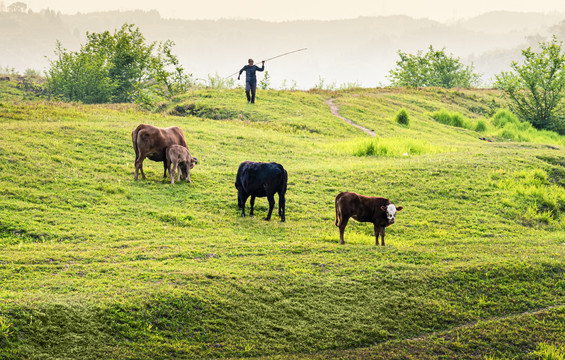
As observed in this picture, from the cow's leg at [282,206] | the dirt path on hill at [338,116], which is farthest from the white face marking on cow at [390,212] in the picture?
the dirt path on hill at [338,116]

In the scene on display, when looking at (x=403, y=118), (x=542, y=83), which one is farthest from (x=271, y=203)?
(x=542, y=83)

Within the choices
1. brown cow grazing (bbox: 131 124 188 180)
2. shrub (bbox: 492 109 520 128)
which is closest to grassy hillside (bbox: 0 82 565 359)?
brown cow grazing (bbox: 131 124 188 180)

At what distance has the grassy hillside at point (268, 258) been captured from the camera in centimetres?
853

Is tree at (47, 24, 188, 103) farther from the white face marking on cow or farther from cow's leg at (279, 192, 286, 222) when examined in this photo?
the white face marking on cow

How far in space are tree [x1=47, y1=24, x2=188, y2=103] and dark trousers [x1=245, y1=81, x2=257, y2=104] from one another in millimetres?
13035

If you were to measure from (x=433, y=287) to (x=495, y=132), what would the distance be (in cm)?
3342

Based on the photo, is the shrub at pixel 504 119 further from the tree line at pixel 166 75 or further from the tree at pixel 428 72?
the tree at pixel 428 72

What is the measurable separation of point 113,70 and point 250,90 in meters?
29.1

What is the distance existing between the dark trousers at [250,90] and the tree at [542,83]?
760 inches

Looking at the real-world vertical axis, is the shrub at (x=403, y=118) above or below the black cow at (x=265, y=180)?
above

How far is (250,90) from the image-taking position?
37312 mm

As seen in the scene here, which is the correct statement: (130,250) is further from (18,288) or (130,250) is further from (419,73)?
(419,73)

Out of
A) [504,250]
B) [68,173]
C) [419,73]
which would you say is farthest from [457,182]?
[419,73]

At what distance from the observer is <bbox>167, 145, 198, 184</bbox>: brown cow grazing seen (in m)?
17.4
